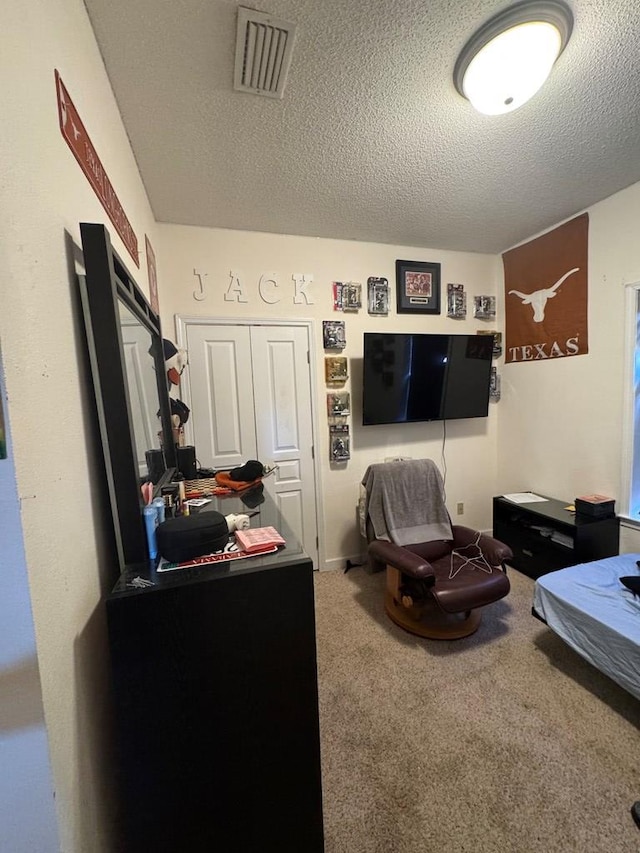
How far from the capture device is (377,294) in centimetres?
280

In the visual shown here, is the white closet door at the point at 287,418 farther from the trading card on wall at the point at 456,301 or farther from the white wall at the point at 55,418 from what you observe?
the white wall at the point at 55,418

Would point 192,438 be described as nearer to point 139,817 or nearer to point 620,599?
point 139,817

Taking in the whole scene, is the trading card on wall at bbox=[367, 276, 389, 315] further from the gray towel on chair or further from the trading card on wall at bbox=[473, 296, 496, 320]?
the gray towel on chair

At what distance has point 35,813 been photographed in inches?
21.4

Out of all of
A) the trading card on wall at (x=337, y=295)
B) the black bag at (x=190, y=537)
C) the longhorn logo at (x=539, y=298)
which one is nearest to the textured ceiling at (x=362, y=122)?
the trading card on wall at (x=337, y=295)

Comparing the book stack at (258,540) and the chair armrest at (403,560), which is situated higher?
the book stack at (258,540)

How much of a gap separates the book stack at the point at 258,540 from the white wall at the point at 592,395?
2.61 meters

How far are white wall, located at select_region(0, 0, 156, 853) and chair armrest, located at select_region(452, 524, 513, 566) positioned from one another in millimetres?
2000

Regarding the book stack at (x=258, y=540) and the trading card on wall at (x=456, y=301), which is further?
the trading card on wall at (x=456, y=301)

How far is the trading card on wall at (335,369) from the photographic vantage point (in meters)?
2.75

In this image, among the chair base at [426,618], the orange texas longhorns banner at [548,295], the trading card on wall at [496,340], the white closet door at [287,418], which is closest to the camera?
the chair base at [426,618]

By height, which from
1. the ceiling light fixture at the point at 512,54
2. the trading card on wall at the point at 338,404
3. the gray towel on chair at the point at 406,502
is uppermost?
the ceiling light fixture at the point at 512,54

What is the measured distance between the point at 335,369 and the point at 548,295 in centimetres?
185

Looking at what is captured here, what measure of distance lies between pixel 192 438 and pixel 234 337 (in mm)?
838
